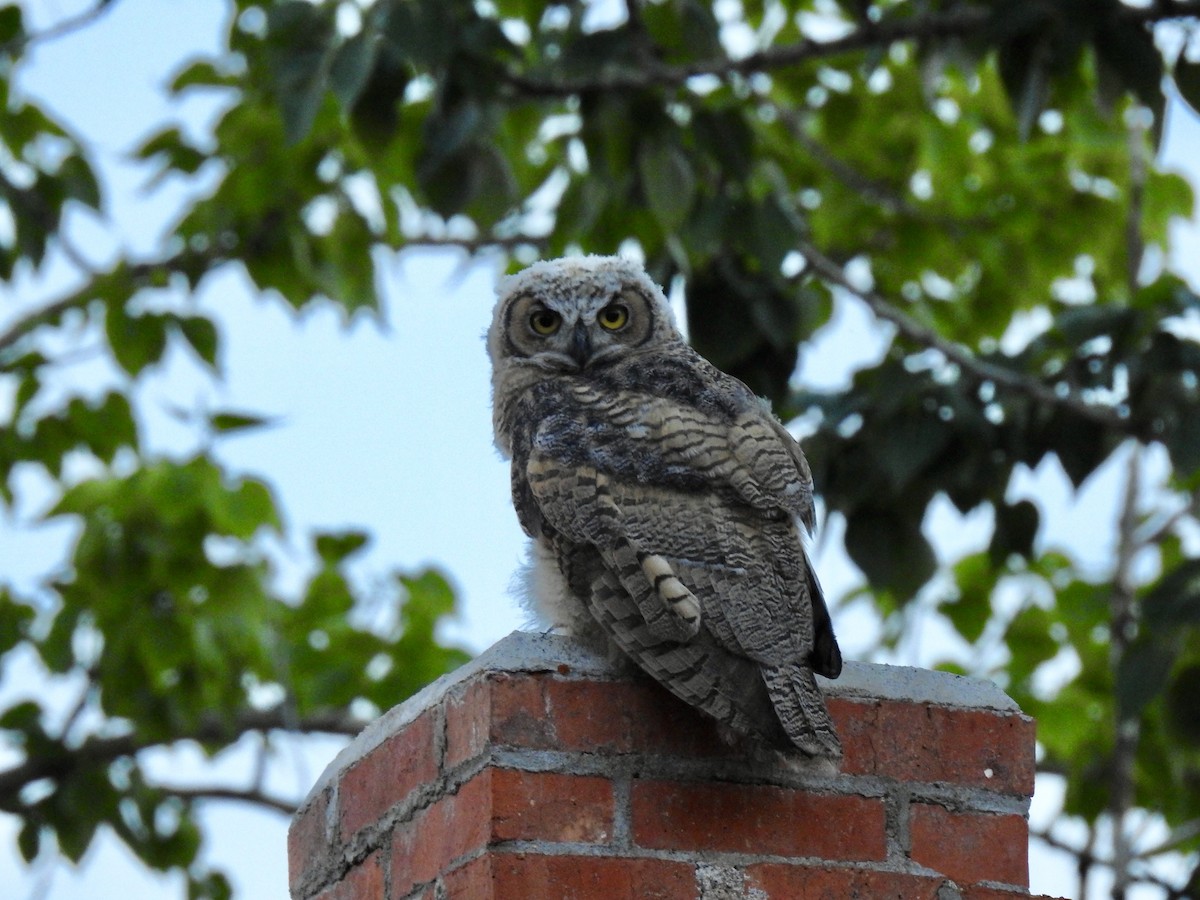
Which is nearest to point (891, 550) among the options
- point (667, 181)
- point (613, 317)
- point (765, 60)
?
point (667, 181)

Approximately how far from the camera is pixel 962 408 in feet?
16.6

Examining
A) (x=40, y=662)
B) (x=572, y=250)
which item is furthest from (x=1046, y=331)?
(x=40, y=662)

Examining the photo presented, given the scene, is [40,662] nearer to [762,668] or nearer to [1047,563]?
[1047,563]

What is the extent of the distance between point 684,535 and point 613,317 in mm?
1055

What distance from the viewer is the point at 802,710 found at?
226 centimetres

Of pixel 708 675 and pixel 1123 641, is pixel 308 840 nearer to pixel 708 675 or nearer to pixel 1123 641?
pixel 708 675

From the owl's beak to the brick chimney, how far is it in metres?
0.96

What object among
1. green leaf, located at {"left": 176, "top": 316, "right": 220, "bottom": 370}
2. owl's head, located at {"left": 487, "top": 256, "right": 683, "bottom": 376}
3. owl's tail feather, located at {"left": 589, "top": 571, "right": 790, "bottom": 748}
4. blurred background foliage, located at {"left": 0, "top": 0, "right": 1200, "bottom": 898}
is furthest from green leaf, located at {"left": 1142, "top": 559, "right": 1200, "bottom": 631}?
green leaf, located at {"left": 176, "top": 316, "right": 220, "bottom": 370}

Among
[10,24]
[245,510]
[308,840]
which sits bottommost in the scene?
[308,840]

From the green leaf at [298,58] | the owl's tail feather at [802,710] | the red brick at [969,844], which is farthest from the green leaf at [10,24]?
the red brick at [969,844]

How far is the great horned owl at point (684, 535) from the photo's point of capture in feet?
7.57

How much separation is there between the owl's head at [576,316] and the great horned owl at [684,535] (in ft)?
0.75

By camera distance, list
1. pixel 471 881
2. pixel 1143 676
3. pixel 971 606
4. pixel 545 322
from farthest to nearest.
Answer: pixel 971 606 → pixel 1143 676 → pixel 545 322 → pixel 471 881

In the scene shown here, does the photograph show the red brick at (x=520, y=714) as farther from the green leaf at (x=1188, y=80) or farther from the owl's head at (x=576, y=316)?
the green leaf at (x=1188, y=80)
